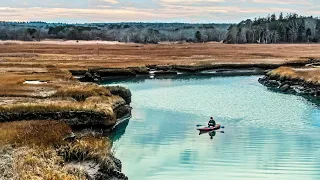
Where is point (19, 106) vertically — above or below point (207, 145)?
above

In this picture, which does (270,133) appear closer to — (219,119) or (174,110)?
(219,119)

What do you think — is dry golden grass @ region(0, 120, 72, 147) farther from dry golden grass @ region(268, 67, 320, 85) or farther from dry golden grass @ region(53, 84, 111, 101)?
dry golden grass @ region(268, 67, 320, 85)

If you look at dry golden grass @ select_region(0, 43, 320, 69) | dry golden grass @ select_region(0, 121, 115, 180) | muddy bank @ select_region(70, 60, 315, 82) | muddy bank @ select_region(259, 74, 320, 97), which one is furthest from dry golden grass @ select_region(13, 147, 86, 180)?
dry golden grass @ select_region(0, 43, 320, 69)

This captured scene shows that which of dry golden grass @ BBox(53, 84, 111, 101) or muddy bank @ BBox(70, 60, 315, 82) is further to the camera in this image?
muddy bank @ BBox(70, 60, 315, 82)

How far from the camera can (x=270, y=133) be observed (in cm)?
3641

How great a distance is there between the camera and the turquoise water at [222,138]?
2711cm

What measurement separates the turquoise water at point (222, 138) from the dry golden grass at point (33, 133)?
4.01 m

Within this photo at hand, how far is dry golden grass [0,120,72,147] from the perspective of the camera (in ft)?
82.5

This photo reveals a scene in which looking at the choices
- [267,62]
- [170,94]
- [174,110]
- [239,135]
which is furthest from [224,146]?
[267,62]

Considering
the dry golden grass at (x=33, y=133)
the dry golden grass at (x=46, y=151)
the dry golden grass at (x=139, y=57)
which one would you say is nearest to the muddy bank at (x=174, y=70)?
the dry golden grass at (x=139, y=57)

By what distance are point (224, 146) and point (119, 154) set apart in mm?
7083

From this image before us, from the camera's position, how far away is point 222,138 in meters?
34.9

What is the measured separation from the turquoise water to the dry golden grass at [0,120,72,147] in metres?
4.01

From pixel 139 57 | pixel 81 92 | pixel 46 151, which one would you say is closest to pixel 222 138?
pixel 81 92
